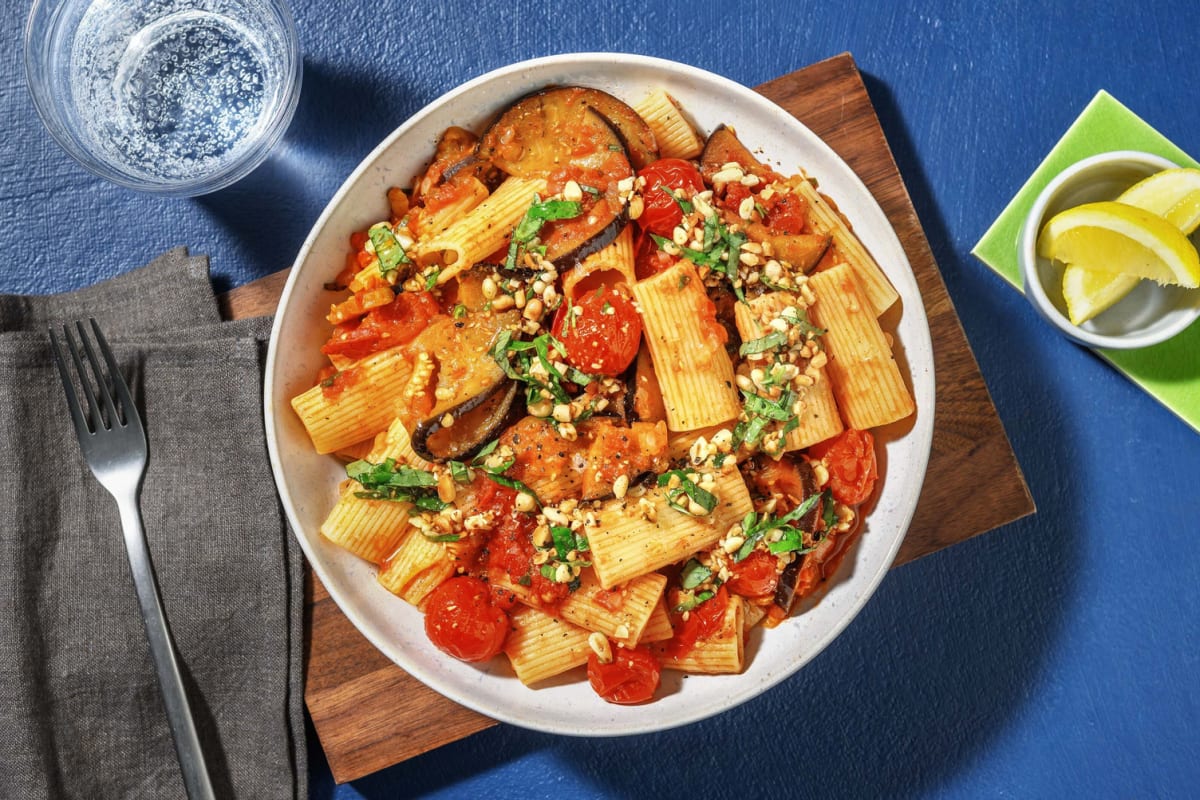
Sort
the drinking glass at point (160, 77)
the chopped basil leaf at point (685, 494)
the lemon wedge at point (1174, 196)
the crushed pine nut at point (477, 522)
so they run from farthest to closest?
the drinking glass at point (160, 77) < the lemon wedge at point (1174, 196) < the crushed pine nut at point (477, 522) < the chopped basil leaf at point (685, 494)

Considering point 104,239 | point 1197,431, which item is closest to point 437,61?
point 104,239

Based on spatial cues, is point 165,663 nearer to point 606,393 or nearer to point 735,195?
point 606,393

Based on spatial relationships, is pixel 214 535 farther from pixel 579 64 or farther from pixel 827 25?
pixel 827 25

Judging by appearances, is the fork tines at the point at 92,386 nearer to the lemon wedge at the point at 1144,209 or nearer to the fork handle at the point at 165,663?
the fork handle at the point at 165,663

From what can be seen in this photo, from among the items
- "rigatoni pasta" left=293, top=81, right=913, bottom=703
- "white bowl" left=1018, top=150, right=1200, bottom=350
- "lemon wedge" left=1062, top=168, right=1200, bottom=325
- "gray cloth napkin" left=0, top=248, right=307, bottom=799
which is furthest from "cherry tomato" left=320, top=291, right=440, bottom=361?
"lemon wedge" left=1062, top=168, right=1200, bottom=325

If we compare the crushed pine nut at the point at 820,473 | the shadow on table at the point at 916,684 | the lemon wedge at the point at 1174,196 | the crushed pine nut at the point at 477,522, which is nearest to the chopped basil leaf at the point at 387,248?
the crushed pine nut at the point at 477,522

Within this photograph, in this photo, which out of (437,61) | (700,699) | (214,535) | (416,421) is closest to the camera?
(416,421)
